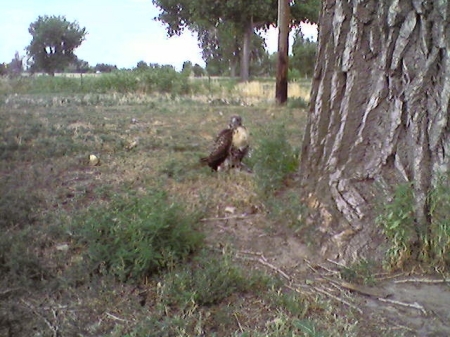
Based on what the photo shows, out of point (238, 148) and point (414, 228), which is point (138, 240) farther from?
point (238, 148)

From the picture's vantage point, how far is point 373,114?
3.80m

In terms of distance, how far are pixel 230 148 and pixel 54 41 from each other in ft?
111

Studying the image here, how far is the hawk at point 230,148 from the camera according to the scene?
5453 mm

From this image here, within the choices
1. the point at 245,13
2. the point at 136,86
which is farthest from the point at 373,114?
the point at 245,13

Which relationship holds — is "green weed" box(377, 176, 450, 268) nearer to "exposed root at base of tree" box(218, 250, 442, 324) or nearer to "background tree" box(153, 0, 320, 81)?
"exposed root at base of tree" box(218, 250, 442, 324)

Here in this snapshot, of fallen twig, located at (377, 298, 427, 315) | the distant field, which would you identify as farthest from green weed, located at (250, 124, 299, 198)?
the distant field

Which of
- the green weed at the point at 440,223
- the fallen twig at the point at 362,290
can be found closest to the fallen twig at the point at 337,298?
the fallen twig at the point at 362,290

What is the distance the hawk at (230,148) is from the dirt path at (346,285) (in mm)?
1338

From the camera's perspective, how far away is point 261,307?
3113mm

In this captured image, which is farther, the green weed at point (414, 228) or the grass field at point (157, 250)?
the green weed at point (414, 228)

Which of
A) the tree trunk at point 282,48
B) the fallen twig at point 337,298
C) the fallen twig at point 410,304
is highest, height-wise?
the tree trunk at point 282,48

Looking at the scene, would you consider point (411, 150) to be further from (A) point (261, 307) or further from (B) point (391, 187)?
(A) point (261, 307)

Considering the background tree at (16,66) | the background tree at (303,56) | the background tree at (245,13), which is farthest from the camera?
the background tree at (303,56)

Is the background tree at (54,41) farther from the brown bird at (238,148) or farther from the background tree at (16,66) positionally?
the brown bird at (238,148)
